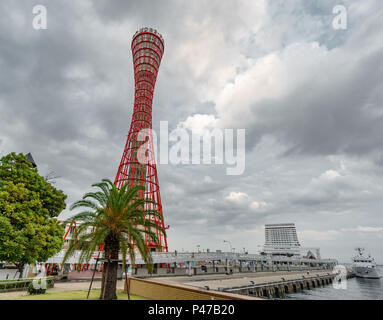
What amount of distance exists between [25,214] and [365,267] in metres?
97.8

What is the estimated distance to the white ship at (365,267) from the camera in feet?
250

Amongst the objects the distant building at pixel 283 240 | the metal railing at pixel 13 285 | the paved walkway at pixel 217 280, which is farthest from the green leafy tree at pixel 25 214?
the distant building at pixel 283 240

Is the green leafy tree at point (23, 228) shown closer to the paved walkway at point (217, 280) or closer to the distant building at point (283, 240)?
the paved walkway at point (217, 280)

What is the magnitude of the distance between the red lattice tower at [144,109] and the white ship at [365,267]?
253 ft

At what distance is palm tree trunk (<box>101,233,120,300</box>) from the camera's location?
515 inches

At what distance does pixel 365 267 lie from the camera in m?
76.9

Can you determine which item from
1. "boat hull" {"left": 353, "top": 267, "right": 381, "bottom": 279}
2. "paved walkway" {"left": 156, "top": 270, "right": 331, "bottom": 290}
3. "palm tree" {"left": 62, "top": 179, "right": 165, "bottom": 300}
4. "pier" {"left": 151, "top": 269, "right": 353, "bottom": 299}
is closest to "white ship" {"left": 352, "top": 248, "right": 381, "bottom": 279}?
"boat hull" {"left": 353, "top": 267, "right": 381, "bottom": 279}

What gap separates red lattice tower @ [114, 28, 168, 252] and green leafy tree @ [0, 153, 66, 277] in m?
14.0

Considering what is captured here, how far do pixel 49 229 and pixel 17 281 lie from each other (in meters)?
4.21

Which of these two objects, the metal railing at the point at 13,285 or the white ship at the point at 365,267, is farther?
the white ship at the point at 365,267

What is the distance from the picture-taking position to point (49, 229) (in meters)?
19.8

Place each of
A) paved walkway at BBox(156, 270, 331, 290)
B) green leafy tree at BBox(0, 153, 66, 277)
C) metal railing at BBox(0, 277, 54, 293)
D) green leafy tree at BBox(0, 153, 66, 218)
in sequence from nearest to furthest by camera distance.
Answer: green leafy tree at BBox(0, 153, 66, 277) → metal railing at BBox(0, 277, 54, 293) → green leafy tree at BBox(0, 153, 66, 218) → paved walkway at BBox(156, 270, 331, 290)

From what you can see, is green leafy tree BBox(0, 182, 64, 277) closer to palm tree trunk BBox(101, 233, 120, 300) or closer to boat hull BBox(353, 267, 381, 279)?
palm tree trunk BBox(101, 233, 120, 300)
